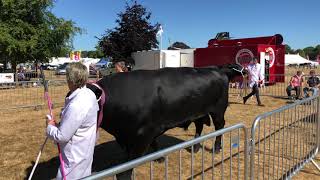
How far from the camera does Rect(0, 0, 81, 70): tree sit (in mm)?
29016

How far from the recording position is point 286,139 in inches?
238

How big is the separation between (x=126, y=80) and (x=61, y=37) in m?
27.4

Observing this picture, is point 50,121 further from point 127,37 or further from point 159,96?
point 127,37

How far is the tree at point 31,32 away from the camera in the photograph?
29016 mm

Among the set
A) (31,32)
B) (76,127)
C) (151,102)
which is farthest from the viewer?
(31,32)

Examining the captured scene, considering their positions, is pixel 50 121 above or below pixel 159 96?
below

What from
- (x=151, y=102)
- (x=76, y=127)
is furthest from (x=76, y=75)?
(x=151, y=102)

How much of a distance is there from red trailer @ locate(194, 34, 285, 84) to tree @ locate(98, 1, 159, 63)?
8.69 meters

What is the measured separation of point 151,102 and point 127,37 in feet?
96.6

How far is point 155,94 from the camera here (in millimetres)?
5957

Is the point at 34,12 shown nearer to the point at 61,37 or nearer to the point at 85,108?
the point at 61,37

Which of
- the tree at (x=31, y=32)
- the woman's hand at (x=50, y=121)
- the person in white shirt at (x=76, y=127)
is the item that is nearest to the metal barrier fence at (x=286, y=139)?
the person in white shirt at (x=76, y=127)

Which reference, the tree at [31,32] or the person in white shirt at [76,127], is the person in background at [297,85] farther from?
the tree at [31,32]

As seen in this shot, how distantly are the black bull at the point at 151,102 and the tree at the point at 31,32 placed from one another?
23951 mm
